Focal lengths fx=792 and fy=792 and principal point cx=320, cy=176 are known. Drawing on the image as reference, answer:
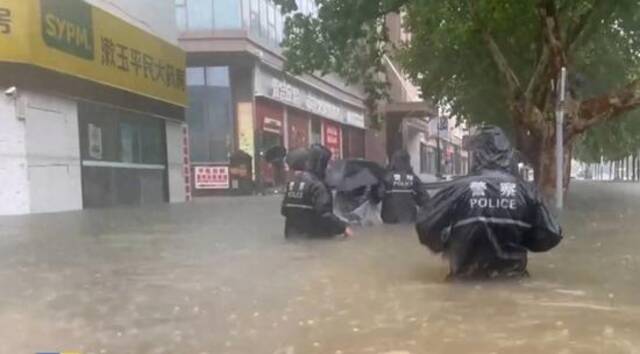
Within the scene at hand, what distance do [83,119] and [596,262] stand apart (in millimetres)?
13084

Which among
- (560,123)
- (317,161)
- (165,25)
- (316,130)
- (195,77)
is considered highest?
(165,25)

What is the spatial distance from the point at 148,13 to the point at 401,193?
38.2ft

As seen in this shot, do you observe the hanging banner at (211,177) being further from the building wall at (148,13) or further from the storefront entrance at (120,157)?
the building wall at (148,13)

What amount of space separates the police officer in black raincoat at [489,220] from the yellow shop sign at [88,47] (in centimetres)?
1048

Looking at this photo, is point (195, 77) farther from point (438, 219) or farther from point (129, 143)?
point (438, 219)

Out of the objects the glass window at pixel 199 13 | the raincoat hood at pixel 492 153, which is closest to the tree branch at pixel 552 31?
the raincoat hood at pixel 492 153

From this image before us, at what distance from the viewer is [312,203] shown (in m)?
9.68

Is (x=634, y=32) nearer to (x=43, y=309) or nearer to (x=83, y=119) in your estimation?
(x=83, y=119)

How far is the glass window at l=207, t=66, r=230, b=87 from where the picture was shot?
98.8 feet

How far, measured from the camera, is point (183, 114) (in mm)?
24297

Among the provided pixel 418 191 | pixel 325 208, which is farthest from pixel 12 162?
pixel 325 208

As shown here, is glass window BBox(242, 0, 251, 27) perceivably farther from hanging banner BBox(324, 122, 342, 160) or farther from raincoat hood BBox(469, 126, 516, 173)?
raincoat hood BBox(469, 126, 516, 173)

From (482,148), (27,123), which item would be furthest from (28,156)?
(482,148)

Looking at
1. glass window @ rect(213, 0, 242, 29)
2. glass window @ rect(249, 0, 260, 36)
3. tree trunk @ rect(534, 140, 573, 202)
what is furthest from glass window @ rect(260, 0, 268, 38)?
tree trunk @ rect(534, 140, 573, 202)
